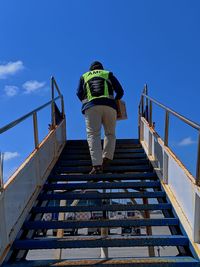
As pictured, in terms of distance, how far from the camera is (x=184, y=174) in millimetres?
4242

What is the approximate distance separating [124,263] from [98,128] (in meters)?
2.87

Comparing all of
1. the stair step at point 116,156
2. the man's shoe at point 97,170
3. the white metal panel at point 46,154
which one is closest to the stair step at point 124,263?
the white metal panel at point 46,154

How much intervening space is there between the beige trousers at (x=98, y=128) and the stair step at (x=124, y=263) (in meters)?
2.47

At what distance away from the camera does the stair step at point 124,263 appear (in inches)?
135

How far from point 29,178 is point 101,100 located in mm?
1804

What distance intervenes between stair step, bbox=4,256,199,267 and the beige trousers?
2.47 metres

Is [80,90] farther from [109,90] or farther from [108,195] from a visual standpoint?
[108,195]

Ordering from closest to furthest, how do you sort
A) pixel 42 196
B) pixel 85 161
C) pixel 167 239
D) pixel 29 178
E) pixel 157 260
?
pixel 157 260 < pixel 167 239 < pixel 29 178 < pixel 42 196 < pixel 85 161

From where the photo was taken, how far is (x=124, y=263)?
3.48 m

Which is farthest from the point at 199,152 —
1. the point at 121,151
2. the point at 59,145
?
the point at 59,145

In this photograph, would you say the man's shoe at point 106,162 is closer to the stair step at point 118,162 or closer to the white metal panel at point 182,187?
the stair step at point 118,162

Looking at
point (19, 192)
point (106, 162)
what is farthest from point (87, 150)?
point (19, 192)

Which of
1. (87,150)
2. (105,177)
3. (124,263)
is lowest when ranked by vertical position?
(124,263)

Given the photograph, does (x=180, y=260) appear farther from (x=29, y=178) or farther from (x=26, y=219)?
(x=29, y=178)
